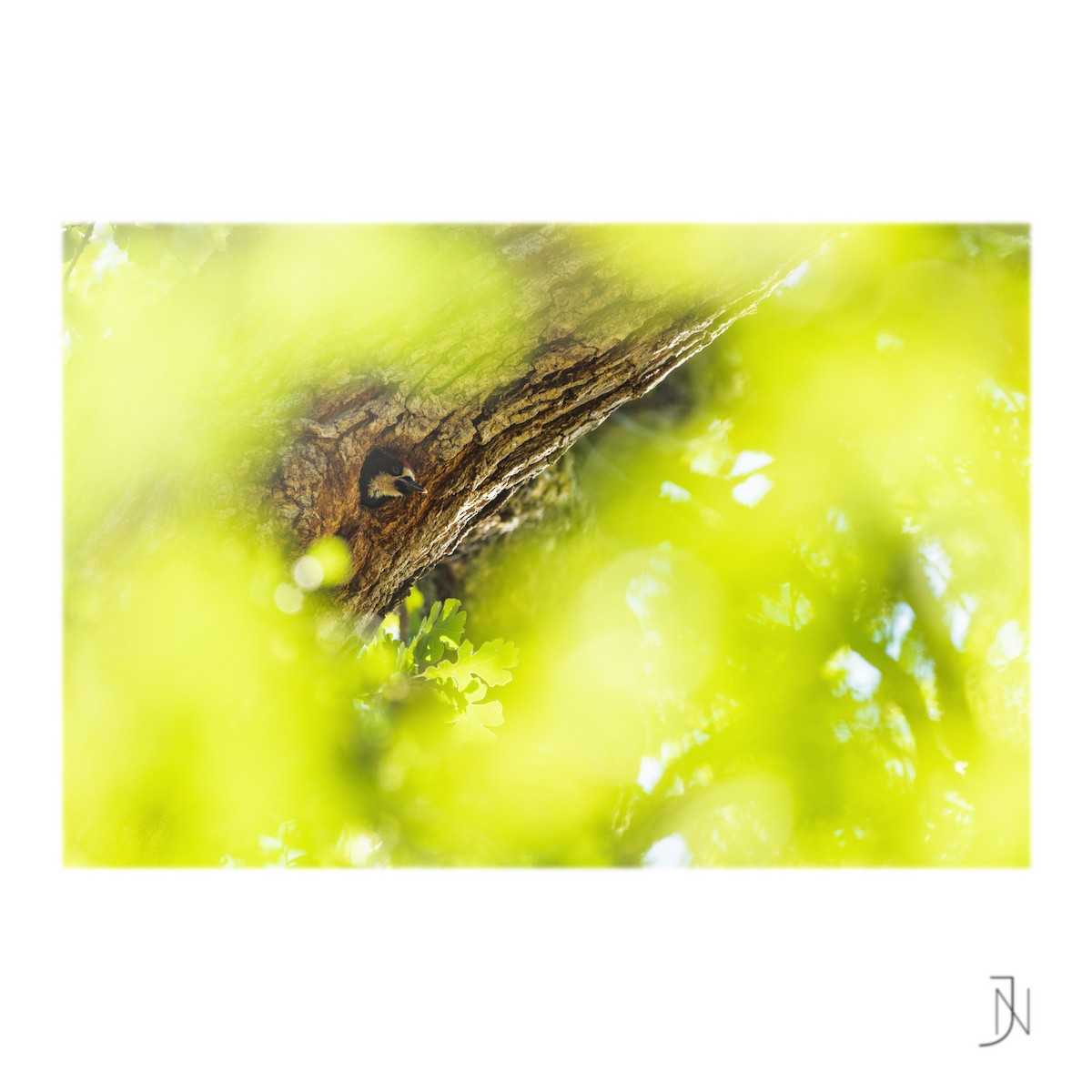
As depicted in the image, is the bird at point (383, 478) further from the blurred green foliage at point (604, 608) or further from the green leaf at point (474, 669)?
the green leaf at point (474, 669)

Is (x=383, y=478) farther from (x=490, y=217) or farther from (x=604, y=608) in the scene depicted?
(x=604, y=608)

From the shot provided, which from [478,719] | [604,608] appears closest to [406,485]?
[478,719]

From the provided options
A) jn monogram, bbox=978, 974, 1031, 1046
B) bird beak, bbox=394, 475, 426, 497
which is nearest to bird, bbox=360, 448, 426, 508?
bird beak, bbox=394, 475, 426, 497

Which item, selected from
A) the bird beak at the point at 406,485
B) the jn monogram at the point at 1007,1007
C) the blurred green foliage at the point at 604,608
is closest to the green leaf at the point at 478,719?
→ the blurred green foliage at the point at 604,608

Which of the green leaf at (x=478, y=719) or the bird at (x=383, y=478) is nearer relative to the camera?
the bird at (x=383, y=478)

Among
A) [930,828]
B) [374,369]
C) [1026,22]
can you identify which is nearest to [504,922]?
[930,828]

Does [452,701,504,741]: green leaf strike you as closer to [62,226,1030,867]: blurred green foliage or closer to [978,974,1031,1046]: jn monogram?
[62,226,1030,867]: blurred green foliage
